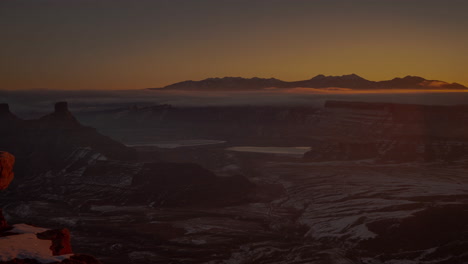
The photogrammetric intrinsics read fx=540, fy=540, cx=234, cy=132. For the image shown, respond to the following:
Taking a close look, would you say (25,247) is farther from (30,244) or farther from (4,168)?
(4,168)

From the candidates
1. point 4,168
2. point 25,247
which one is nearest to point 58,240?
point 25,247

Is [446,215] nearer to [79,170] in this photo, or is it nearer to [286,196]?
[286,196]

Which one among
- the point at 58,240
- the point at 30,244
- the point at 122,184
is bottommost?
the point at 122,184

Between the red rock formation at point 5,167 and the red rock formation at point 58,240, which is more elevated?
the red rock formation at point 5,167

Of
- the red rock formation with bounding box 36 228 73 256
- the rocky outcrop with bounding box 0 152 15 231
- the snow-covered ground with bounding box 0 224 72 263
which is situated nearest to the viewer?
the snow-covered ground with bounding box 0 224 72 263

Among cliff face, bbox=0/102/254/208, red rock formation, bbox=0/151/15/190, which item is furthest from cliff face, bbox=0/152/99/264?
cliff face, bbox=0/102/254/208

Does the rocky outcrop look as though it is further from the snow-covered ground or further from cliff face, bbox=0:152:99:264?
the snow-covered ground

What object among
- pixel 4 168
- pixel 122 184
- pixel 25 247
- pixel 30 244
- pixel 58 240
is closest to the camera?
pixel 25 247

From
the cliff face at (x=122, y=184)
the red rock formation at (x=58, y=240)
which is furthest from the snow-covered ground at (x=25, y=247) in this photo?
the cliff face at (x=122, y=184)

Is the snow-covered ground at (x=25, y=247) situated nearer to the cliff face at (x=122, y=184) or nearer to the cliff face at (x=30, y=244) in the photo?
the cliff face at (x=30, y=244)

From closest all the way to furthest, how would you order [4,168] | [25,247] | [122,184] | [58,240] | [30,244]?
[25,247] < [30,244] < [58,240] < [4,168] < [122,184]

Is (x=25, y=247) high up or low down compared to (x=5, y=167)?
down

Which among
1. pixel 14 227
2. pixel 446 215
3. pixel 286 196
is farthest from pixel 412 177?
pixel 14 227
